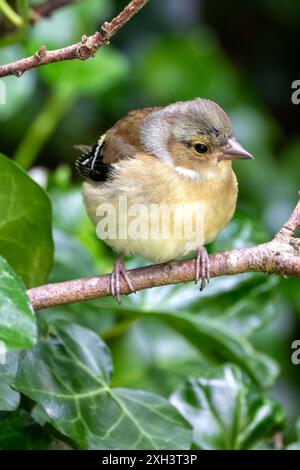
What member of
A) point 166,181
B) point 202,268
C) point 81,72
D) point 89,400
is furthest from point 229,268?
point 81,72

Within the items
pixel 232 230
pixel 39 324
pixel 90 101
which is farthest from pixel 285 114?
pixel 39 324

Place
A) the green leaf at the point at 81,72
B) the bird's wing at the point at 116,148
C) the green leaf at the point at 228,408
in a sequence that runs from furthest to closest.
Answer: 1. the green leaf at the point at 81,72
2. the bird's wing at the point at 116,148
3. the green leaf at the point at 228,408

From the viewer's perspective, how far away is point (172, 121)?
2676mm

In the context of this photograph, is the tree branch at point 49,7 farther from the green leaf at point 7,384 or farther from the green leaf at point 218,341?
the green leaf at point 7,384

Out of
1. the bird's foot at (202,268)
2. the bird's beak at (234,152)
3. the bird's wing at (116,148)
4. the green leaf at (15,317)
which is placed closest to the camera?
the green leaf at (15,317)

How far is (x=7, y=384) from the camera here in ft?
6.23

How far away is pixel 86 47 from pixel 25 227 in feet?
2.01

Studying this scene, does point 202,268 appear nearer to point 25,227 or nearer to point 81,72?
point 25,227

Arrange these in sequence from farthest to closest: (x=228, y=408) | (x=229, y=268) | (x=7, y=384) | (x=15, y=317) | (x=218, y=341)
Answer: (x=218, y=341)
(x=228, y=408)
(x=229, y=268)
(x=7, y=384)
(x=15, y=317)

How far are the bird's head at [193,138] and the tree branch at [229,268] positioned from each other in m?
0.59

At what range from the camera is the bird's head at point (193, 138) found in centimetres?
257

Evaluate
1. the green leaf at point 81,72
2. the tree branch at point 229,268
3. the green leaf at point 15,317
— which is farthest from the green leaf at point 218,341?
the green leaf at point 81,72

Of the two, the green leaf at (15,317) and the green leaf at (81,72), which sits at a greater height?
the green leaf at (81,72)

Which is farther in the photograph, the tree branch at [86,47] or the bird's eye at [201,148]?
the bird's eye at [201,148]
